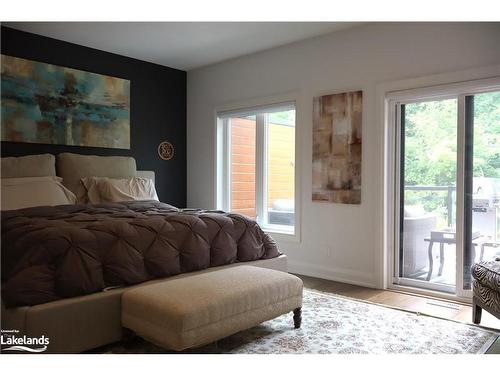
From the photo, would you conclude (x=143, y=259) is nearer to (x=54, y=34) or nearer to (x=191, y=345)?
(x=191, y=345)

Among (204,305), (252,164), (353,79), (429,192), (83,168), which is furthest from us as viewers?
(252,164)

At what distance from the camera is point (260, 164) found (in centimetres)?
498

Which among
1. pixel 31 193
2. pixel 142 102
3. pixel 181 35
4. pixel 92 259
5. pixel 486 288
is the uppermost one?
pixel 181 35

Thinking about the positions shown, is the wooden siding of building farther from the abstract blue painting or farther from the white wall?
the abstract blue painting

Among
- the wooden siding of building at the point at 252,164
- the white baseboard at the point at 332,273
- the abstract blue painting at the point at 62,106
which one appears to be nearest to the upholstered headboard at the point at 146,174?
the abstract blue painting at the point at 62,106

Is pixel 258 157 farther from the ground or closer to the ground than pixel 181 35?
closer to the ground

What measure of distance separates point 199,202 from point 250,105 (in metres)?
1.53

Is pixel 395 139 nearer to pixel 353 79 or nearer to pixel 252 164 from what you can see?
pixel 353 79

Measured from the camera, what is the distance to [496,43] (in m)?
3.16

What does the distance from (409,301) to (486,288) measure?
87cm

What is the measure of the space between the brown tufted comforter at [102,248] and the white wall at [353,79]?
1.17 m
